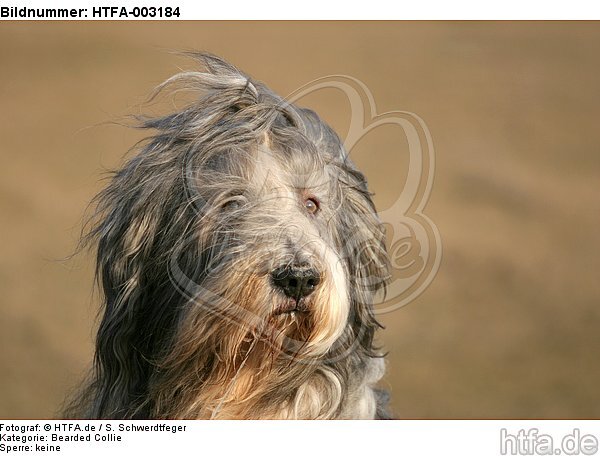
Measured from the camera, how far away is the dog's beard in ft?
11.9

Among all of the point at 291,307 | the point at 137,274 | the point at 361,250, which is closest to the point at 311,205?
the point at 361,250

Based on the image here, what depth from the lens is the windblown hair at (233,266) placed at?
12.1 ft

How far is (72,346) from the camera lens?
33.5ft

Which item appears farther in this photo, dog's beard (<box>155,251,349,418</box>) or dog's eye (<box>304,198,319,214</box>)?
dog's eye (<box>304,198,319,214</box>)

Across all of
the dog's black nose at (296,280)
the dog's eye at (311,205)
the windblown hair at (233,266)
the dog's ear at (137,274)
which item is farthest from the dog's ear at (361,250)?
the dog's ear at (137,274)

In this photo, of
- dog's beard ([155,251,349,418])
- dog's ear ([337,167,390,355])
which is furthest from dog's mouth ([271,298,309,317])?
dog's ear ([337,167,390,355])

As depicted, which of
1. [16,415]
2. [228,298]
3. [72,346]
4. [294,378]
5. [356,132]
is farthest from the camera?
[72,346]

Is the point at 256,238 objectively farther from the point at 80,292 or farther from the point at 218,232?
the point at 80,292

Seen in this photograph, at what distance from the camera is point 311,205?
12.7 feet

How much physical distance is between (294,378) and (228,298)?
42 centimetres

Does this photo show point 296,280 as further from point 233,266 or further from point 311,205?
point 311,205

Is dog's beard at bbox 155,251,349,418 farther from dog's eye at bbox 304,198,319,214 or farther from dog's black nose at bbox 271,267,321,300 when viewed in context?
dog's eye at bbox 304,198,319,214

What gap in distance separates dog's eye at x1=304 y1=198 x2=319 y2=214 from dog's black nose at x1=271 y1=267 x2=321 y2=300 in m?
0.34

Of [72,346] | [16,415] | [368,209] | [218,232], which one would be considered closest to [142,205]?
[218,232]
